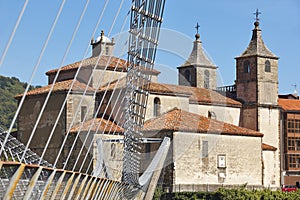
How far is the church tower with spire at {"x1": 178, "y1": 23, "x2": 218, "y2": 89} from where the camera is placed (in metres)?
70.6

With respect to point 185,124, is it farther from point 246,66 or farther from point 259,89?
point 246,66

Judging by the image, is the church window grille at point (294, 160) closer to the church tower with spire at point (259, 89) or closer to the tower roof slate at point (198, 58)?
the church tower with spire at point (259, 89)

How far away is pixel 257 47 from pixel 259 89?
3.94m

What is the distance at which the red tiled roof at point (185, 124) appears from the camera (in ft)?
159

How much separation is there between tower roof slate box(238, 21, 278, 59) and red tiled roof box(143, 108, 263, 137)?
43.3 ft

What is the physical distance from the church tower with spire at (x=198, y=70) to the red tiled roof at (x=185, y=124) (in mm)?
18220

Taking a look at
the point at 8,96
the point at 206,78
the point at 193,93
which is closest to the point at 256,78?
the point at 193,93

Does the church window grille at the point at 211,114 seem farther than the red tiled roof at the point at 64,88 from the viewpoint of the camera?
Yes

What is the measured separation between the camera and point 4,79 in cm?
11350

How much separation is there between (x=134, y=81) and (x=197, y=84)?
4474cm

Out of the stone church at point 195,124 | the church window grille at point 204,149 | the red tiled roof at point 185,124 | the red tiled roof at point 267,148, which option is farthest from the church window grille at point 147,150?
the red tiled roof at point 267,148

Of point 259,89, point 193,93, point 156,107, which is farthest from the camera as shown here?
point 259,89

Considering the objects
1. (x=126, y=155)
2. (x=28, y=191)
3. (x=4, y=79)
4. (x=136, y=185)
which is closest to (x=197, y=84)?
(x=136, y=185)

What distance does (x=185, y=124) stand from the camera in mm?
48844
